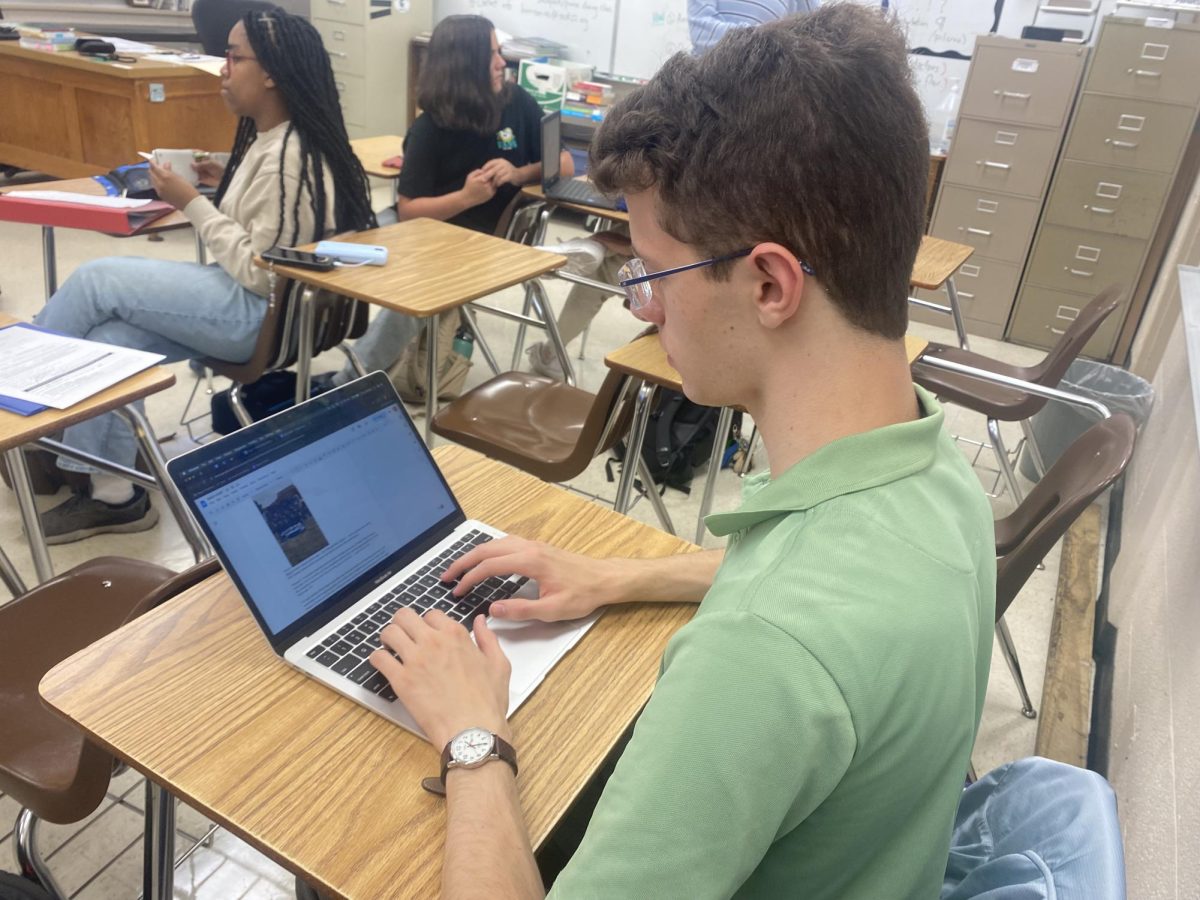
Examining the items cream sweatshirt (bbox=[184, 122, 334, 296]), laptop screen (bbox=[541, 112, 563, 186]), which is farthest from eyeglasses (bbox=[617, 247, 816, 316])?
laptop screen (bbox=[541, 112, 563, 186])

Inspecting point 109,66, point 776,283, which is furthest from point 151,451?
point 109,66

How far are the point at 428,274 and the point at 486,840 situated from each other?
1719 millimetres

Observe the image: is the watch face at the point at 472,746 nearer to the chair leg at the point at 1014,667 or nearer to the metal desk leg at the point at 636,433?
the metal desk leg at the point at 636,433

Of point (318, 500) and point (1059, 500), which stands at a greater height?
point (318, 500)

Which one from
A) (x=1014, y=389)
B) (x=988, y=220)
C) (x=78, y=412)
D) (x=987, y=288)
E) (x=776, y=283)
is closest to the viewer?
(x=776, y=283)

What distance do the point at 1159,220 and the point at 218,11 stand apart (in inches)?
207

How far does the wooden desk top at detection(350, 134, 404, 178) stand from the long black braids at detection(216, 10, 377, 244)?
988mm

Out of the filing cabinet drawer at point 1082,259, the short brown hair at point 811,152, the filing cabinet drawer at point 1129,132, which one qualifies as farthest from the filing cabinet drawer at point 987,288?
the short brown hair at point 811,152

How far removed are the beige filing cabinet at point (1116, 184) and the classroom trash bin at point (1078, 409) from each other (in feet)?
4.10

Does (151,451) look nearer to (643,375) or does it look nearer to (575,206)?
(643,375)

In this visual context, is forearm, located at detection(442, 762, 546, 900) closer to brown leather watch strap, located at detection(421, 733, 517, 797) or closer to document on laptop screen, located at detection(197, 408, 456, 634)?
brown leather watch strap, located at detection(421, 733, 517, 797)

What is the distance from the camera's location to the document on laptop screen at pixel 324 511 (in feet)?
2.81

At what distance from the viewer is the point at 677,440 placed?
2.78m

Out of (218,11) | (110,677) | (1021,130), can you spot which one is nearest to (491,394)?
(110,677)
